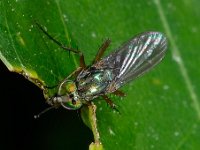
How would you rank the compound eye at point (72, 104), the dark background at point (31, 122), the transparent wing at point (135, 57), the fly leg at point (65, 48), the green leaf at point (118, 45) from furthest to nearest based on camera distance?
the dark background at point (31, 122) < the transparent wing at point (135, 57) < the compound eye at point (72, 104) < the fly leg at point (65, 48) < the green leaf at point (118, 45)

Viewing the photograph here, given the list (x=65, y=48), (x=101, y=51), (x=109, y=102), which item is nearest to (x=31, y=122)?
(x=109, y=102)

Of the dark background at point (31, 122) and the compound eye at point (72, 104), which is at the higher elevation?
the dark background at point (31, 122)

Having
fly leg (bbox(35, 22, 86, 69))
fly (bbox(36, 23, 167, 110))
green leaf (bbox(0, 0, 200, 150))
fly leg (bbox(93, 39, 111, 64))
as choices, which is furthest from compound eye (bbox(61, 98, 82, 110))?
fly leg (bbox(93, 39, 111, 64))

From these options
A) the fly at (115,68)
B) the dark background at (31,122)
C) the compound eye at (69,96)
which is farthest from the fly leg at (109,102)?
the dark background at (31,122)

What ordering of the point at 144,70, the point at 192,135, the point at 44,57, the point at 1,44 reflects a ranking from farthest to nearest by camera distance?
the point at 192,135 < the point at 144,70 < the point at 44,57 < the point at 1,44

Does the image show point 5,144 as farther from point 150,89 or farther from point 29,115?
point 150,89

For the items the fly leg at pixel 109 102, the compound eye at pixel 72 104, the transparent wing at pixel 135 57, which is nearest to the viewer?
the compound eye at pixel 72 104

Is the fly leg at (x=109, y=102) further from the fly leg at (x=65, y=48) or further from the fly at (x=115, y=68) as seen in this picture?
the fly leg at (x=65, y=48)

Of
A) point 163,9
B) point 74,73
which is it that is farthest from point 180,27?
point 74,73
